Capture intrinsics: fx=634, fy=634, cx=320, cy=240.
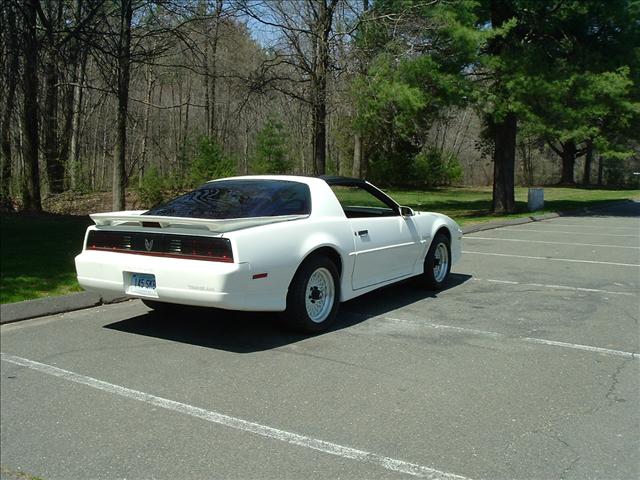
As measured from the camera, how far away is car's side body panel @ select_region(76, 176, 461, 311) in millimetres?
5105

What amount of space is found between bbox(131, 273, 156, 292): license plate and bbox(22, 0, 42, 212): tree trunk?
6.41 m

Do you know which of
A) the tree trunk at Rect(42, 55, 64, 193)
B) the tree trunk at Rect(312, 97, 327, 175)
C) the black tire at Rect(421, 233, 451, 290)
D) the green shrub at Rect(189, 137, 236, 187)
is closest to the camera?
the black tire at Rect(421, 233, 451, 290)

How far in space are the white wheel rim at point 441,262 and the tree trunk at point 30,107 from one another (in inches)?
281

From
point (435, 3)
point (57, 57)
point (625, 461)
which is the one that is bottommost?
point (625, 461)

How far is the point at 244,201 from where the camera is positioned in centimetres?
601

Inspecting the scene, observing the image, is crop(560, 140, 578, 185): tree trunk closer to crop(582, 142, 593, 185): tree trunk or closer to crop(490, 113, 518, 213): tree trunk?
crop(582, 142, 593, 185): tree trunk

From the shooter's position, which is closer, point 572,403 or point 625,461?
point 625,461

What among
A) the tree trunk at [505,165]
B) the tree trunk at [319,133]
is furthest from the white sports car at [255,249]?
the tree trunk at [505,165]

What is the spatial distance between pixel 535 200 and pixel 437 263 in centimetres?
1539

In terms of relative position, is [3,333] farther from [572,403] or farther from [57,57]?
[57,57]

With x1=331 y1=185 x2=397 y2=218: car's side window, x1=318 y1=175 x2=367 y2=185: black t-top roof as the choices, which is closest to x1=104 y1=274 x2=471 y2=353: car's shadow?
x1=331 y1=185 x2=397 y2=218: car's side window

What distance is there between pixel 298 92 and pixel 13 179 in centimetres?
813

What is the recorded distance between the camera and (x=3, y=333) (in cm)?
571

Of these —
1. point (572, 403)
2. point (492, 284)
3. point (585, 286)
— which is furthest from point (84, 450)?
point (585, 286)
